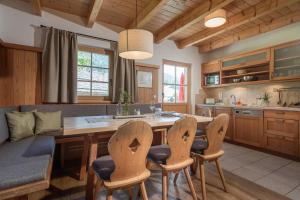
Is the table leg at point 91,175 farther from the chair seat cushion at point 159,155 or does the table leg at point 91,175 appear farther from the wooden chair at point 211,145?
the wooden chair at point 211,145

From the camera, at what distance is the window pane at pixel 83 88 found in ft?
11.0

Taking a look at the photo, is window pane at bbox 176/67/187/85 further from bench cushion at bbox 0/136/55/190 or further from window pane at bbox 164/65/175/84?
bench cushion at bbox 0/136/55/190

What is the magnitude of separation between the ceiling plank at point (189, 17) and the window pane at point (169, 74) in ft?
2.81

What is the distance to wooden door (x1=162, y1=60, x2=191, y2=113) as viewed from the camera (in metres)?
4.57

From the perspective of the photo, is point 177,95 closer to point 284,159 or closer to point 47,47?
point 284,159

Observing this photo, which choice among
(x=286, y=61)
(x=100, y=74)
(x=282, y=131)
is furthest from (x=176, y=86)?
(x=282, y=131)

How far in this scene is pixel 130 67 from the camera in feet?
12.0

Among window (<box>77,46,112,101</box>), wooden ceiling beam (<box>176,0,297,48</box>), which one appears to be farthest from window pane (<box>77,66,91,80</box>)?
wooden ceiling beam (<box>176,0,297,48</box>)

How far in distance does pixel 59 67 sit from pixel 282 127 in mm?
4217

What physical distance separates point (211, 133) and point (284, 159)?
2297mm

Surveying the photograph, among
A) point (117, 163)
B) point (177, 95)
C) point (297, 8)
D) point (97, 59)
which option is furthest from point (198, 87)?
point (117, 163)

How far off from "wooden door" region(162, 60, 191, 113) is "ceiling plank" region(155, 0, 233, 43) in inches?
33.9

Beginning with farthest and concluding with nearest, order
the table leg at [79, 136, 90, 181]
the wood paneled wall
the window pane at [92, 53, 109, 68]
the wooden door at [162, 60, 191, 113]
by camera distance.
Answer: the wooden door at [162, 60, 191, 113], the window pane at [92, 53, 109, 68], the wood paneled wall, the table leg at [79, 136, 90, 181]

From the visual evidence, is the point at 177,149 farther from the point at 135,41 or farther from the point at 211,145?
the point at 135,41
